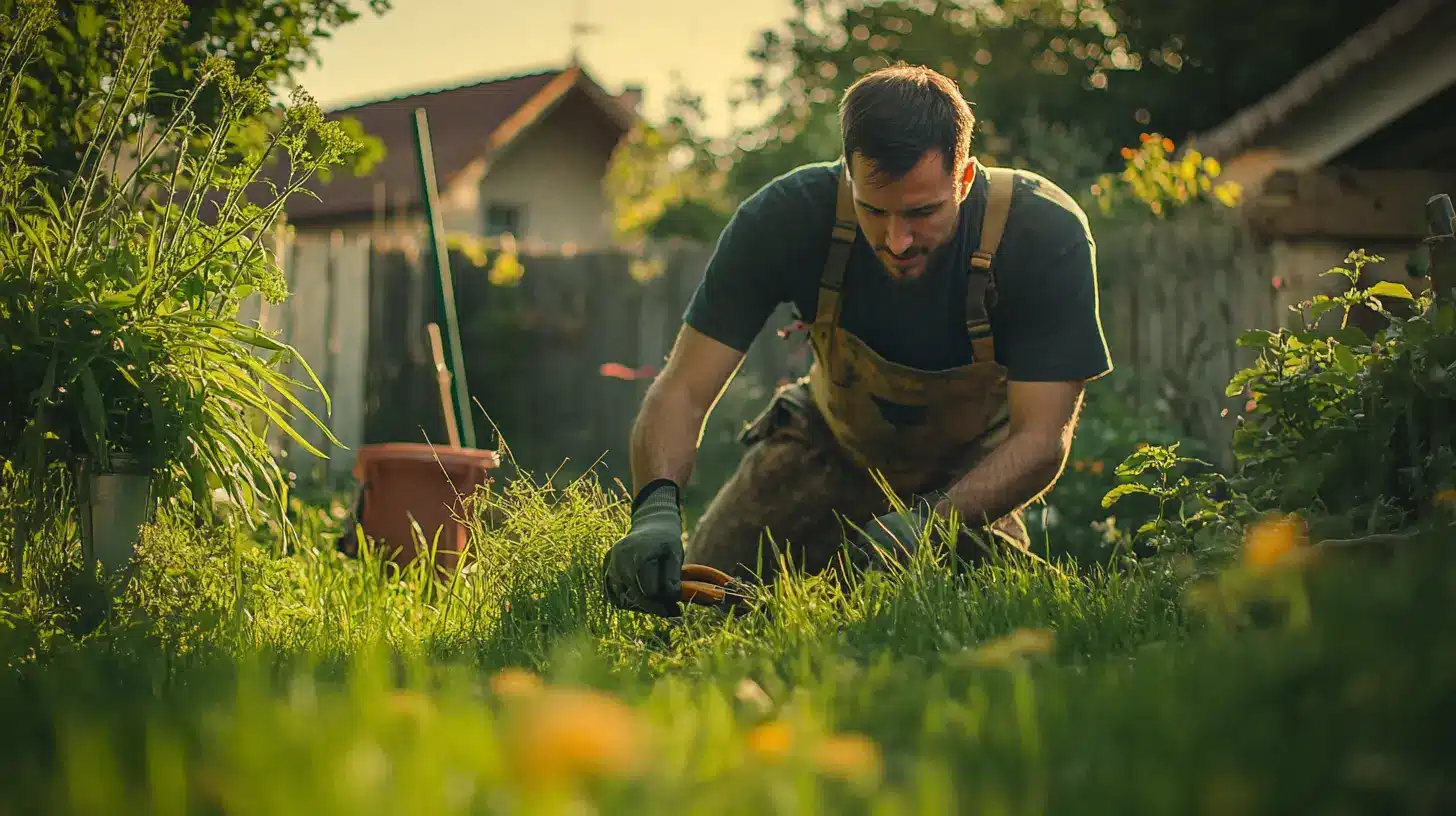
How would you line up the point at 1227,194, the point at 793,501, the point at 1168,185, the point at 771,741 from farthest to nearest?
1. the point at 1168,185
2. the point at 1227,194
3. the point at 793,501
4. the point at 771,741

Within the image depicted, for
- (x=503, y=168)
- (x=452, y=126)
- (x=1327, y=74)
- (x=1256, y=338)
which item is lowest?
(x=1256, y=338)

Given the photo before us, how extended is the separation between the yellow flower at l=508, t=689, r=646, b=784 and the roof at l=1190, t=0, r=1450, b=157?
30.0 ft

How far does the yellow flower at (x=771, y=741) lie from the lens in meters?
1.29

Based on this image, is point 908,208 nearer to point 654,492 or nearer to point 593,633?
point 654,492

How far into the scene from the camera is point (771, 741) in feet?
4.46

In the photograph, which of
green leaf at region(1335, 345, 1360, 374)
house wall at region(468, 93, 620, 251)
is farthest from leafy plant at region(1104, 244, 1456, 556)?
house wall at region(468, 93, 620, 251)

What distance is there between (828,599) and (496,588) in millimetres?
765

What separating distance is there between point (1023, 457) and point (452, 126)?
19.4 metres

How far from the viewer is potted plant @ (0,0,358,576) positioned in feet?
8.83

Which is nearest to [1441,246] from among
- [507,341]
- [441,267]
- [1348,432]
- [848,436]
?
[1348,432]

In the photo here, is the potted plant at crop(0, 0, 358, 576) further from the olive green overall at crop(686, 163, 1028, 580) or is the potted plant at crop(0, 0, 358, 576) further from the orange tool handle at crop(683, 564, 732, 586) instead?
the olive green overall at crop(686, 163, 1028, 580)

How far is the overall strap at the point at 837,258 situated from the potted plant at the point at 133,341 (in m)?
1.30

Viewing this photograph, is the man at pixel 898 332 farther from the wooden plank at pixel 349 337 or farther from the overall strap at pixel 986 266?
the wooden plank at pixel 349 337

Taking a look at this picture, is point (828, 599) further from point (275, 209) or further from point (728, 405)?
point (728, 405)
